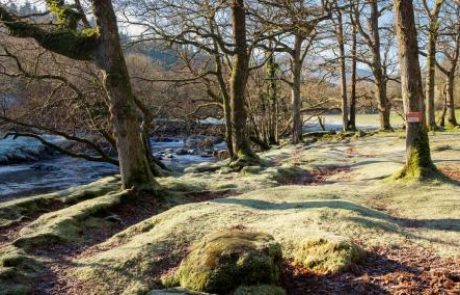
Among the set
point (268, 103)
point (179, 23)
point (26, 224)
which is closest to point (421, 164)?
point (26, 224)

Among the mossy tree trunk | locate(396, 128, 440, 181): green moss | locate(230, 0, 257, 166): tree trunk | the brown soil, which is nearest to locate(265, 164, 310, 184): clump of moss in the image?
locate(230, 0, 257, 166): tree trunk

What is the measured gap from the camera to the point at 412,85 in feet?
45.8

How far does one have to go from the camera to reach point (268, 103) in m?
40.1

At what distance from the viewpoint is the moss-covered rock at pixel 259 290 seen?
24.8 ft

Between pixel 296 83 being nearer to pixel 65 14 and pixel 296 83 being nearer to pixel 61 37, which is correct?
pixel 65 14

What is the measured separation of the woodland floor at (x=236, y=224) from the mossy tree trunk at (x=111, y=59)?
976 mm

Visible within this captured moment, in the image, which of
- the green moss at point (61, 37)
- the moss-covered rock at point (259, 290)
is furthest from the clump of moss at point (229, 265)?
the green moss at point (61, 37)

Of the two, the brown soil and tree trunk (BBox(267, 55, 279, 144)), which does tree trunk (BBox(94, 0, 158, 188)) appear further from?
tree trunk (BBox(267, 55, 279, 144))

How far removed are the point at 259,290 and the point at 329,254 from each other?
1768 mm

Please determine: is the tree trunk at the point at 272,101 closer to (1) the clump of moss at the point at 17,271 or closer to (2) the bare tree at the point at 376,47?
(2) the bare tree at the point at 376,47

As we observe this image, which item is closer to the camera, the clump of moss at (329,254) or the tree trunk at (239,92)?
the clump of moss at (329,254)

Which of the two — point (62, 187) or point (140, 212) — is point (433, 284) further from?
point (62, 187)

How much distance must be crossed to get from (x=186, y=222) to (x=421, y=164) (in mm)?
6767

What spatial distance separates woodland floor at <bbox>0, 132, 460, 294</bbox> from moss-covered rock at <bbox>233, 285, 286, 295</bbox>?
541 mm
